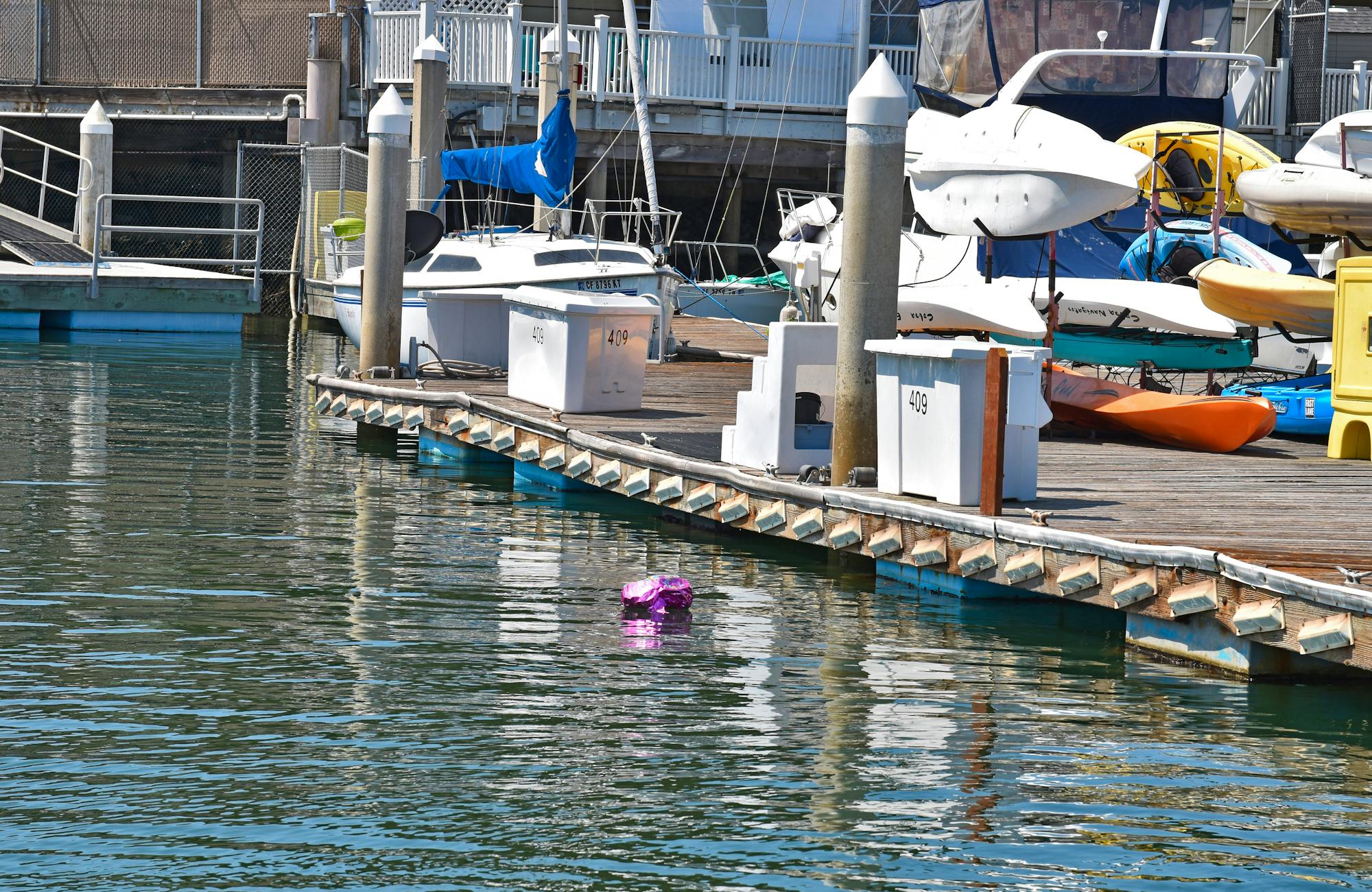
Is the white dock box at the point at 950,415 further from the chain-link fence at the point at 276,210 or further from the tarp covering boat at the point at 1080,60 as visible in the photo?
the chain-link fence at the point at 276,210

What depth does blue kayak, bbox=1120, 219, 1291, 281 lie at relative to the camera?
694 inches

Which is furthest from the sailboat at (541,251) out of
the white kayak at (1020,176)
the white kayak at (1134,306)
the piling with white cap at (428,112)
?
the white kayak at (1020,176)

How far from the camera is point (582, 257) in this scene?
20.2 meters

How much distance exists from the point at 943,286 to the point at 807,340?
392cm

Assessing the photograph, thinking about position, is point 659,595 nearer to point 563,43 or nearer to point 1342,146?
point 1342,146

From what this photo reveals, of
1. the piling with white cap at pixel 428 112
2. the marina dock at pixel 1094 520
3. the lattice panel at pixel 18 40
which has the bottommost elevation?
the marina dock at pixel 1094 520

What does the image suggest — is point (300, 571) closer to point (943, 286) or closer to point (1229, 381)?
point (943, 286)

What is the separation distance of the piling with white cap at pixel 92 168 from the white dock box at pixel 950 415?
19.1 m

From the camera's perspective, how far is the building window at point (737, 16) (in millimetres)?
29766

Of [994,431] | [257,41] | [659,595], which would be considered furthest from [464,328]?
[257,41]

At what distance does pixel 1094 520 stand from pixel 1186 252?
907 centimetres

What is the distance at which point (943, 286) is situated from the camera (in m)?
14.9

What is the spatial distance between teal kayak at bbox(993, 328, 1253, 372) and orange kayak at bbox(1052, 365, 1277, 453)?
2.66 meters

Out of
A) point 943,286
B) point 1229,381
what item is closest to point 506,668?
point 943,286
